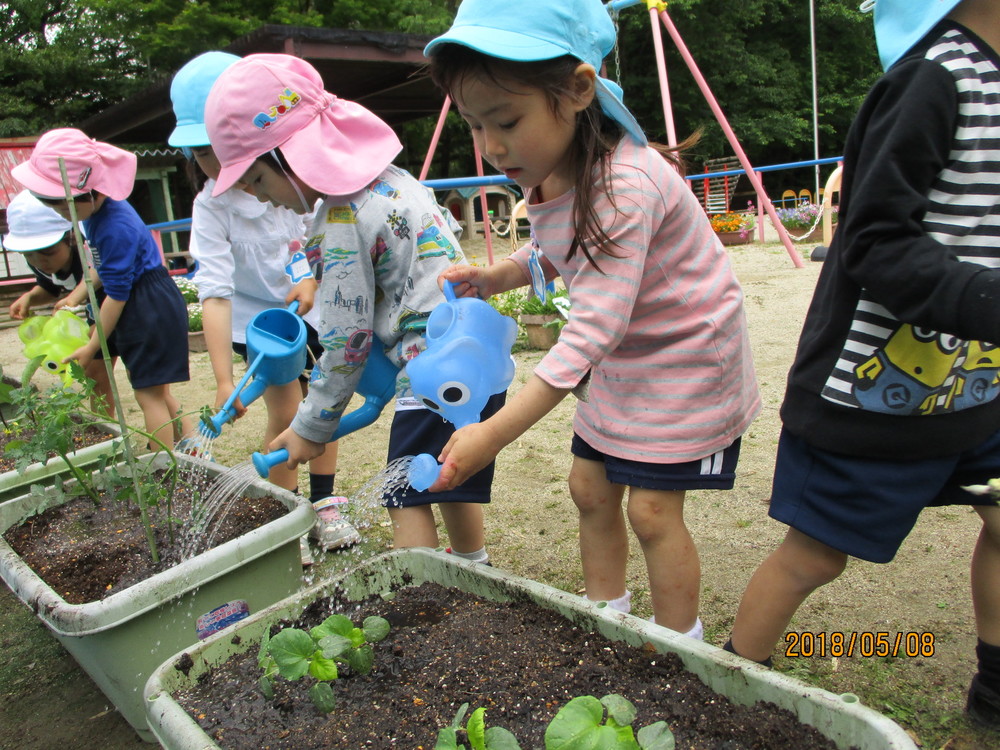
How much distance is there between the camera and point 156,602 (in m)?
1.49

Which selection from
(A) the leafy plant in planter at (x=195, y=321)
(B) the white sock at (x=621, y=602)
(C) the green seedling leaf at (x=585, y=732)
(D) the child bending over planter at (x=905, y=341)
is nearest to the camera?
(C) the green seedling leaf at (x=585, y=732)

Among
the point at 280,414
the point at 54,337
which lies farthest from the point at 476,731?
the point at 54,337

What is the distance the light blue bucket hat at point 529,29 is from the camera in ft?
3.64

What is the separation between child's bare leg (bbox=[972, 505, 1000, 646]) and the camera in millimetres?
1277

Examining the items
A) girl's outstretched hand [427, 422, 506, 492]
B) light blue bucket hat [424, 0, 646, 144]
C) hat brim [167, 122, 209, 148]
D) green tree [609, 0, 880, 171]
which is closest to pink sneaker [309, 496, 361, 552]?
hat brim [167, 122, 209, 148]

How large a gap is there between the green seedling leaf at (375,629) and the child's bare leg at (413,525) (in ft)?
1.24

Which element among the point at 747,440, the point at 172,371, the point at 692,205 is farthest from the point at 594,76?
the point at 172,371

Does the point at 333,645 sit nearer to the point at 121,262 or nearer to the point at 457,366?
the point at 457,366

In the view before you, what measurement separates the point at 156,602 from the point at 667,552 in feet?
3.10

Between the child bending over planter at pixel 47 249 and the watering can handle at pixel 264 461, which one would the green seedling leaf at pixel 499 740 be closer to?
the watering can handle at pixel 264 461

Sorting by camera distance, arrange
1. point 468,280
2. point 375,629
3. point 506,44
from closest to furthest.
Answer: point 506,44, point 375,629, point 468,280

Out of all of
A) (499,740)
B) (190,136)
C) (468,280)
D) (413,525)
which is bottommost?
(413,525)

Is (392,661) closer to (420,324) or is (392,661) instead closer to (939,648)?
(420,324)

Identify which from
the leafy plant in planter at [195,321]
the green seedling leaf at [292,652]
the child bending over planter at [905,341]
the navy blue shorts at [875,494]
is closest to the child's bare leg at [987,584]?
the child bending over planter at [905,341]
